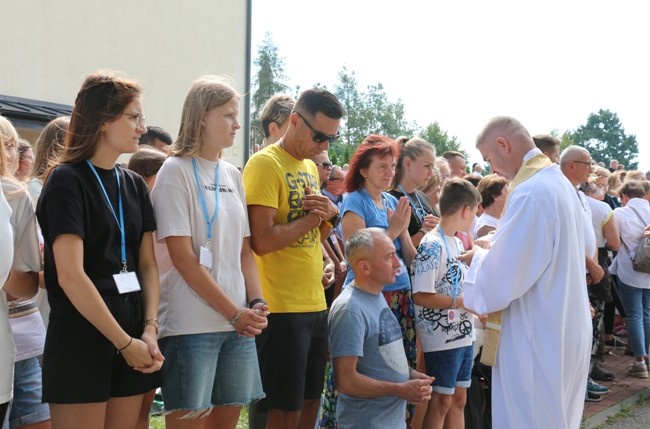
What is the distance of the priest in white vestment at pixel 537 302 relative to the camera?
365 cm

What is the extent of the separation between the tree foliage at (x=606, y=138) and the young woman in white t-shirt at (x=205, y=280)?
98206mm

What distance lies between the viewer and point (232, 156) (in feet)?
52.9

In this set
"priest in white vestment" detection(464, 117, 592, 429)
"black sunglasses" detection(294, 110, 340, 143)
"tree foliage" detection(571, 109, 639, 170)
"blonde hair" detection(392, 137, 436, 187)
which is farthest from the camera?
"tree foliage" detection(571, 109, 639, 170)

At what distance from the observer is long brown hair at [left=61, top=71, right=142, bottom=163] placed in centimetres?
285

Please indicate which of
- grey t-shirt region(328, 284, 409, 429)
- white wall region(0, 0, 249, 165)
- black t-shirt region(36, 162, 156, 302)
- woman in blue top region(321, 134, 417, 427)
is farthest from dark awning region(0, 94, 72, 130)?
black t-shirt region(36, 162, 156, 302)

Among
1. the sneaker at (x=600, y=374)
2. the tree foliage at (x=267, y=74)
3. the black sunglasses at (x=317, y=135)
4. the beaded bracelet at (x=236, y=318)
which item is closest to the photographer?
the beaded bracelet at (x=236, y=318)

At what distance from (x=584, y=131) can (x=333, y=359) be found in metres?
101

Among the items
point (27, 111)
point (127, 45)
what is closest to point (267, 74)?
point (127, 45)

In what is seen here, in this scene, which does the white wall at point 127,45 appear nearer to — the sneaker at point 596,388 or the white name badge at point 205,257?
the sneaker at point 596,388

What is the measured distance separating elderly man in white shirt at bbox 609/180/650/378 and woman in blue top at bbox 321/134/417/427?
4.74 m

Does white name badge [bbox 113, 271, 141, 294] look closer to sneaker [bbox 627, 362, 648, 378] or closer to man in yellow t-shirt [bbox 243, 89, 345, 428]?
man in yellow t-shirt [bbox 243, 89, 345, 428]

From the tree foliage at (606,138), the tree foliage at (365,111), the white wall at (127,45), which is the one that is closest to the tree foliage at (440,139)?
the tree foliage at (365,111)

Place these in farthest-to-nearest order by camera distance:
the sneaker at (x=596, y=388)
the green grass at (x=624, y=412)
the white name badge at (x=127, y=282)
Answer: the sneaker at (x=596, y=388) < the green grass at (x=624, y=412) < the white name badge at (x=127, y=282)

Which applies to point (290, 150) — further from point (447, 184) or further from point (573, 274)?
point (573, 274)
